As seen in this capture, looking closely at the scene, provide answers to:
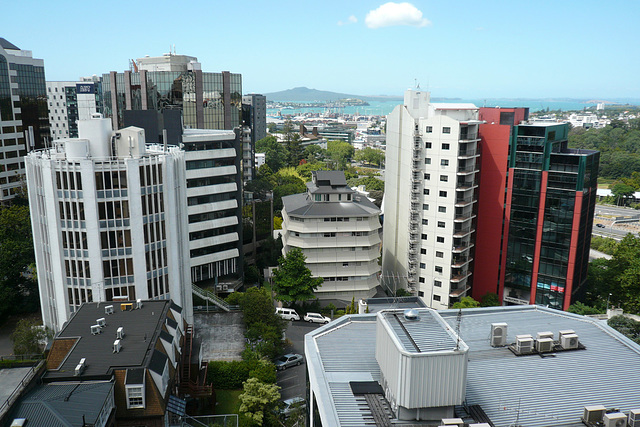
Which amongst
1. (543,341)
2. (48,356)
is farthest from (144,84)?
(543,341)

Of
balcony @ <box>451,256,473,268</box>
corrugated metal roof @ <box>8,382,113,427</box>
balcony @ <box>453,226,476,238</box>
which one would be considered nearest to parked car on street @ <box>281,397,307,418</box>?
corrugated metal roof @ <box>8,382,113,427</box>

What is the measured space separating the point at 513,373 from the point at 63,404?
25.5 m

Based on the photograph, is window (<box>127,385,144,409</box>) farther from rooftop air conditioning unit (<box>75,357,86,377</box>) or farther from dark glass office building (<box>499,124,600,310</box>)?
dark glass office building (<box>499,124,600,310</box>)

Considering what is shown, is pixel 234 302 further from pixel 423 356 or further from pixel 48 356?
pixel 423 356

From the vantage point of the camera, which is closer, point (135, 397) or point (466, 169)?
point (135, 397)

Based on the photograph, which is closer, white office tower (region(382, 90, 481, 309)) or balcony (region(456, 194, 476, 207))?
white office tower (region(382, 90, 481, 309))

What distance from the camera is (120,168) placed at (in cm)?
4325

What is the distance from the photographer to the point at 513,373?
28391 mm

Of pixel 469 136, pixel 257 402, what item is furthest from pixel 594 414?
pixel 469 136

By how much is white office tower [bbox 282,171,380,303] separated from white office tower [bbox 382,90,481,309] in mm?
5427

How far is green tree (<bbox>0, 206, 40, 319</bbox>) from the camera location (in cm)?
5841

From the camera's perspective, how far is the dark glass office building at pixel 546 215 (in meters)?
61.9

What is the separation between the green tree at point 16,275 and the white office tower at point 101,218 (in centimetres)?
1491

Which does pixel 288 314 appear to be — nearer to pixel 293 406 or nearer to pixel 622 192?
pixel 293 406
